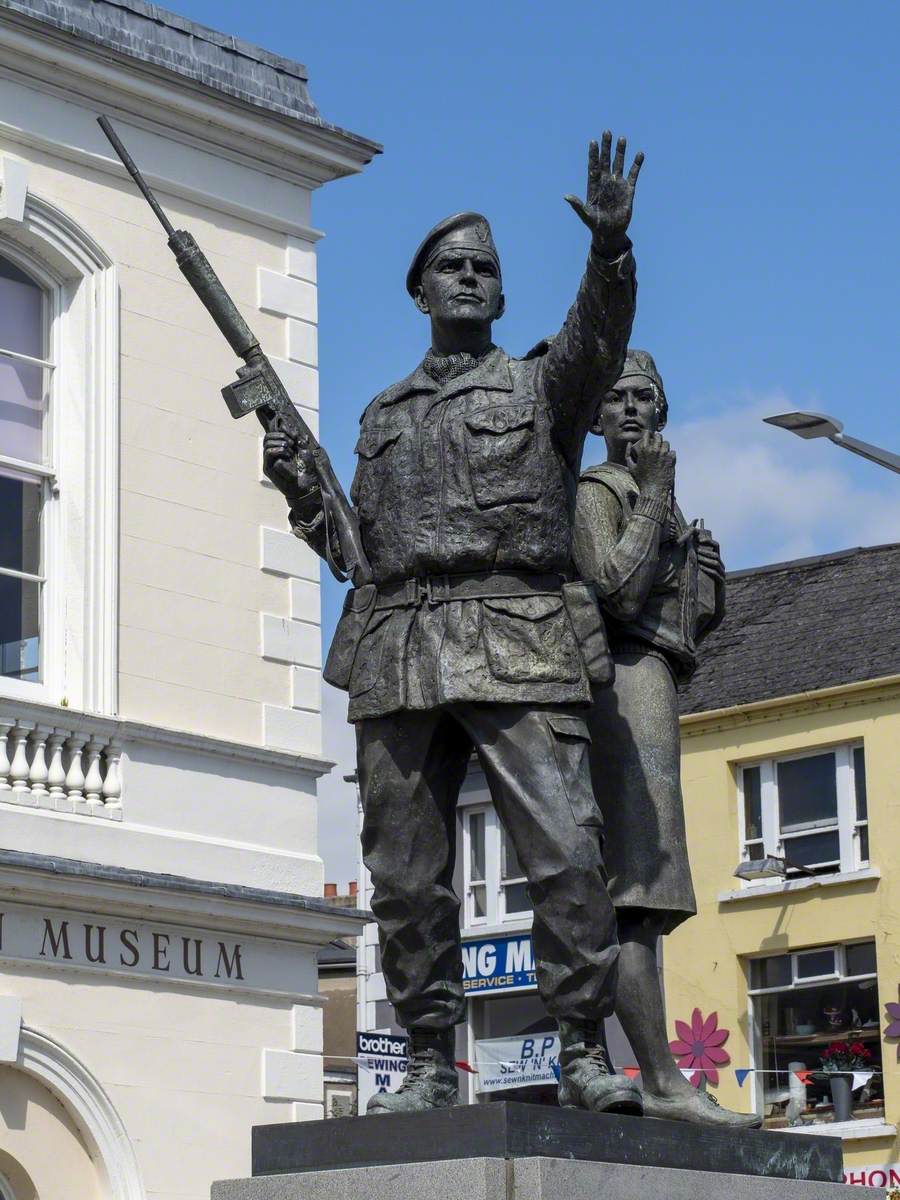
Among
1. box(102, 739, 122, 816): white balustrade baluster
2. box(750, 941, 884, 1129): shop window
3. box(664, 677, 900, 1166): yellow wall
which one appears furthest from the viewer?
box(664, 677, 900, 1166): yellow wall

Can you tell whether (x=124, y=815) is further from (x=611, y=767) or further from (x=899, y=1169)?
(x=899, y=1169)

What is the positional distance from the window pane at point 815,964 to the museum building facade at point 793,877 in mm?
17

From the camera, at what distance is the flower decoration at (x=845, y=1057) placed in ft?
103

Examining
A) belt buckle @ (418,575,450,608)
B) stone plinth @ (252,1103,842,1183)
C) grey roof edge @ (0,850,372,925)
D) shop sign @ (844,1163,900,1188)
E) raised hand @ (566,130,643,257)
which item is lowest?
stone plinth @ (252,1103,842,1183)

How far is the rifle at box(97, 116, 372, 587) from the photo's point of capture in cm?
790

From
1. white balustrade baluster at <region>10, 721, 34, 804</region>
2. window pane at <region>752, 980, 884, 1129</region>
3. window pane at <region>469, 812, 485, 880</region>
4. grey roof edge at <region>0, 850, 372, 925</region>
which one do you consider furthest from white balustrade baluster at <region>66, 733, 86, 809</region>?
window pane at <region>469, 812, 485, 880</region>

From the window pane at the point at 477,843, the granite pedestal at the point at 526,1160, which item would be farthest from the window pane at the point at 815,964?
the granite pedestal at the point at 526,1160

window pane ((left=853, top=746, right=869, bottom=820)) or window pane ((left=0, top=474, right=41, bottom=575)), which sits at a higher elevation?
window pane ((left=853, top=746, right=869, bottom=820))

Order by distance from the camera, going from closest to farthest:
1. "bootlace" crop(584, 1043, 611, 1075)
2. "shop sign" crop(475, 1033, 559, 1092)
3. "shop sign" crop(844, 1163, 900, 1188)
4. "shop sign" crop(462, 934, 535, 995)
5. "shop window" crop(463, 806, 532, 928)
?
"bootlace" crop(584, 1043, 611, 1075) → "shop sign" crop(844, 1163, 900, 1188) → "shop sign" crop(475, 1033, 559, 1092) → "shop sign" crop(462, 934, 535, 995) → "shop window" crop(463, 806, 532, 928)

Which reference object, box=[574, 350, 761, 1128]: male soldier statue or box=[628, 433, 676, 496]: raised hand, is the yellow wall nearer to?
box=[574, 350, 761, 1128]: male soldier statue

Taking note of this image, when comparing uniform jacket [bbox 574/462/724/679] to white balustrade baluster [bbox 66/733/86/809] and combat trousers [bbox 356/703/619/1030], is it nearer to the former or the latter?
combat trousers [bbox 356/703/619/1030]

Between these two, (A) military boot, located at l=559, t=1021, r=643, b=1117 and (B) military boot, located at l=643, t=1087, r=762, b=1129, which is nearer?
(A) military boot, located at l=559, t=1021, r=643, b=1117

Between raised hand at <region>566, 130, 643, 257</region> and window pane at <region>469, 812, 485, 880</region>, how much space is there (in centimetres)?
3013

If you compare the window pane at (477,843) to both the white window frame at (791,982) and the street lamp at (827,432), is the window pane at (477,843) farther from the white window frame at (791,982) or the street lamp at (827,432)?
the street lamp at (827,432)
